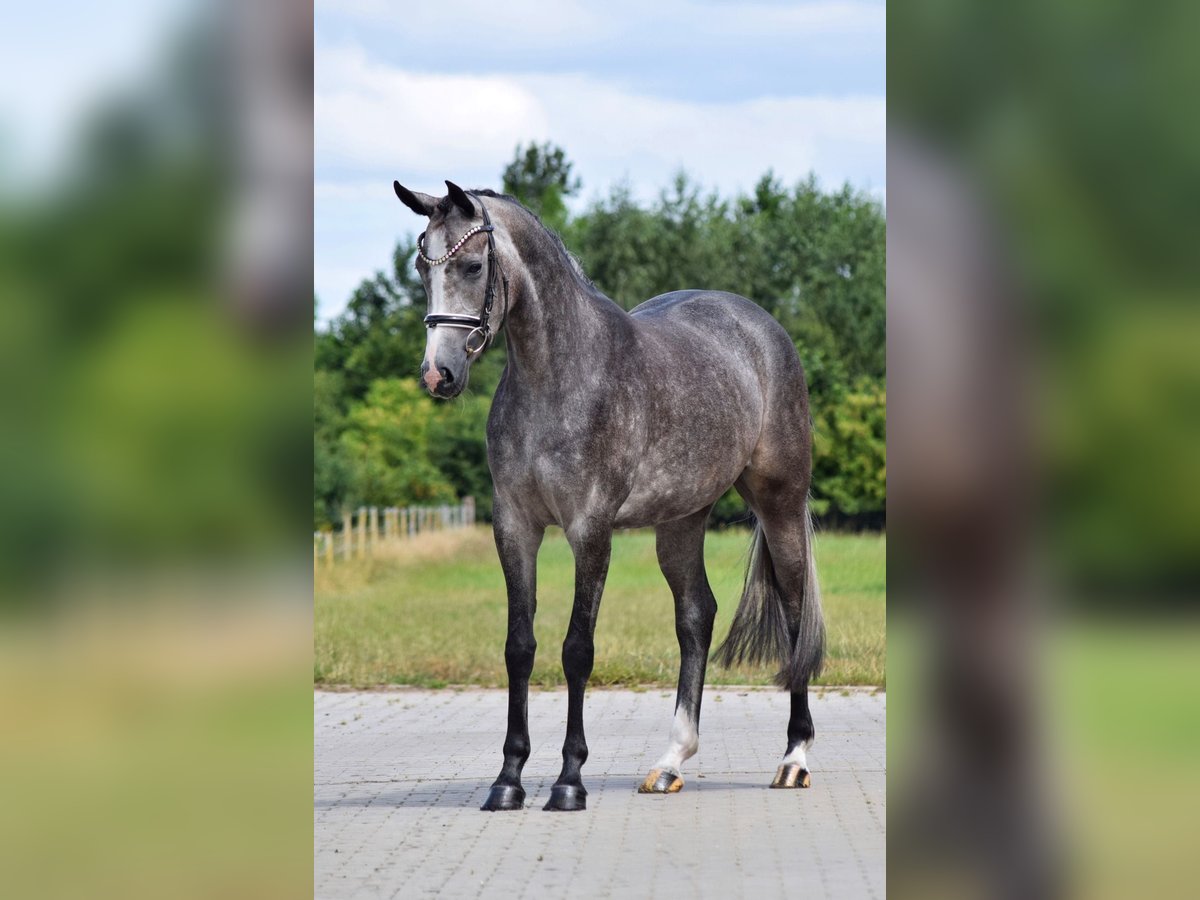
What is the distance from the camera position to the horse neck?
6211mm

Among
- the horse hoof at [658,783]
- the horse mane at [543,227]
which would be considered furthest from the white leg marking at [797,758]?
the horse mane at [543,227]

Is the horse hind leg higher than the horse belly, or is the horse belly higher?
the horse belly

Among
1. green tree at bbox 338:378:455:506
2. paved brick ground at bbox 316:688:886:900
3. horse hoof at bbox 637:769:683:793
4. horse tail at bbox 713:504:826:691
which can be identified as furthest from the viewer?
green tree at bbox 338:378:455:506

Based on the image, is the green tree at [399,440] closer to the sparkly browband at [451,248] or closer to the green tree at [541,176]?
the green tree at [541,176]

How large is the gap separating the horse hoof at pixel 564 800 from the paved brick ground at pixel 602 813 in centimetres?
6

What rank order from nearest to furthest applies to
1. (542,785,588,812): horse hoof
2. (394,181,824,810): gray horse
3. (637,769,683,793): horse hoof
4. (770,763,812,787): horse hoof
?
(394,181,824,810): gray horse
(542,785,588,812): horse hoof
(637,769,683,793): horse hoof
(770,763,812,787): horse hoof

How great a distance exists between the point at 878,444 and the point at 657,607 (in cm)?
2522

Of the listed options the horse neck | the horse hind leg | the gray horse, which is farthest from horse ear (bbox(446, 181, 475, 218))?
the horse hind leg

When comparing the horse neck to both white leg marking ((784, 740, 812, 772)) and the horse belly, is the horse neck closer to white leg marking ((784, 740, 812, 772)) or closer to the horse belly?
the horse belly

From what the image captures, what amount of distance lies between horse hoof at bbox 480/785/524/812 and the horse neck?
5.66ft
